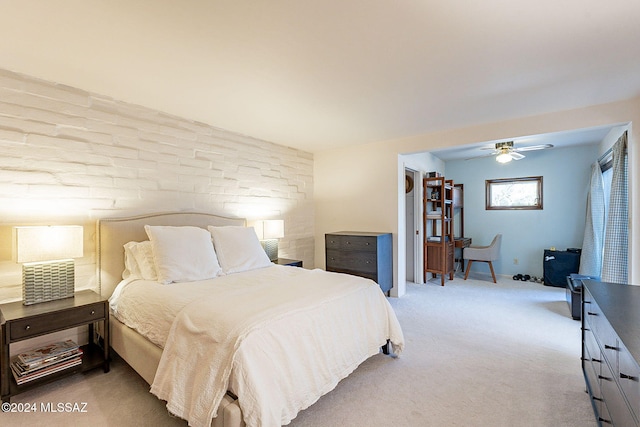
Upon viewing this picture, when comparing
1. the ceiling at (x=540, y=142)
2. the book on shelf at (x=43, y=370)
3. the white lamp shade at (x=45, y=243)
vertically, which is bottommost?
the book on shelf at (x=43, y=370)

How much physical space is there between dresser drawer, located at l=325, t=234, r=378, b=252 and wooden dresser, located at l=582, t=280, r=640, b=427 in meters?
2.29

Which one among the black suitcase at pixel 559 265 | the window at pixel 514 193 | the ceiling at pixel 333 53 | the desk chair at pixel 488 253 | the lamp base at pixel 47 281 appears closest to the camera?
the ceiling at pixel 333 53

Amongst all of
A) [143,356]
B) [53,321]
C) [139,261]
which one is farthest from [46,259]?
[143,356]

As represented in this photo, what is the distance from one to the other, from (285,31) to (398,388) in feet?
8.08

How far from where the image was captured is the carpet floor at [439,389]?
1785 millimetres

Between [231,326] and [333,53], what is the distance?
6.00ft

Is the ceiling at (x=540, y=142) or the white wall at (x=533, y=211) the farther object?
the white wall at (x=533, y=211)

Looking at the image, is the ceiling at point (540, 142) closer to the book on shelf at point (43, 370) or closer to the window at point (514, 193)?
the window at point (514, 193)

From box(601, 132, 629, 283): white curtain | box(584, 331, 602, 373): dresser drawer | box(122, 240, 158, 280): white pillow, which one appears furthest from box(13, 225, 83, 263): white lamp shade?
box(601, 132, 629, 283): white curtain

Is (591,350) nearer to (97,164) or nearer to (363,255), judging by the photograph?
(363,255)

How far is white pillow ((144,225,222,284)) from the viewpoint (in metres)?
2.50

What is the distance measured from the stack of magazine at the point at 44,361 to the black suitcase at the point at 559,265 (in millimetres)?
6195

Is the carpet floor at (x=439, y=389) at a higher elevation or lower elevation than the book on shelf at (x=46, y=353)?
lower

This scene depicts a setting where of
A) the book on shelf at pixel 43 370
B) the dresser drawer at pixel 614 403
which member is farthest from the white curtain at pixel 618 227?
the book on shelf at pixel 43 370
